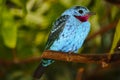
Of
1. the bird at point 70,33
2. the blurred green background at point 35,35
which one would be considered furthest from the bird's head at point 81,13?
the blurred green background at point 35,35

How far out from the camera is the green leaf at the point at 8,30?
89cm

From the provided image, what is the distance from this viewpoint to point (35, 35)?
145 cm

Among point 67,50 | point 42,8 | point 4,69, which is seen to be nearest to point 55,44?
point 67,50

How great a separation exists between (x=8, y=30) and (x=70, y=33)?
466 mm

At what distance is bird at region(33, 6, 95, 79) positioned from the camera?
487mm

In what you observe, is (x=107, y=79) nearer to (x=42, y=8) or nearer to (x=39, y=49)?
(x=39, y=49)

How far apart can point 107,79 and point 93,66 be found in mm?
94

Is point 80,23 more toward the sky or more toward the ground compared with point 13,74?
more toward the sky

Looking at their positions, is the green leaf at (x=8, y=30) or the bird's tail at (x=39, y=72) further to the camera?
the green leaf at (x=8, y=30)

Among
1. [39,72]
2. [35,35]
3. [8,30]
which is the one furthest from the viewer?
[35,35]

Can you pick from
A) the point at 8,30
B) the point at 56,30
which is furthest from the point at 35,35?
the point at 56,30

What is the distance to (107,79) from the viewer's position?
6.16 ft

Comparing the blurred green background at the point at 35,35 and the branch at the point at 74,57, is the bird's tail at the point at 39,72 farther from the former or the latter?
the blurred green background at the point at 35,35

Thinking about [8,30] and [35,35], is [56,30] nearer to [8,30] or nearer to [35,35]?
[8,30]
